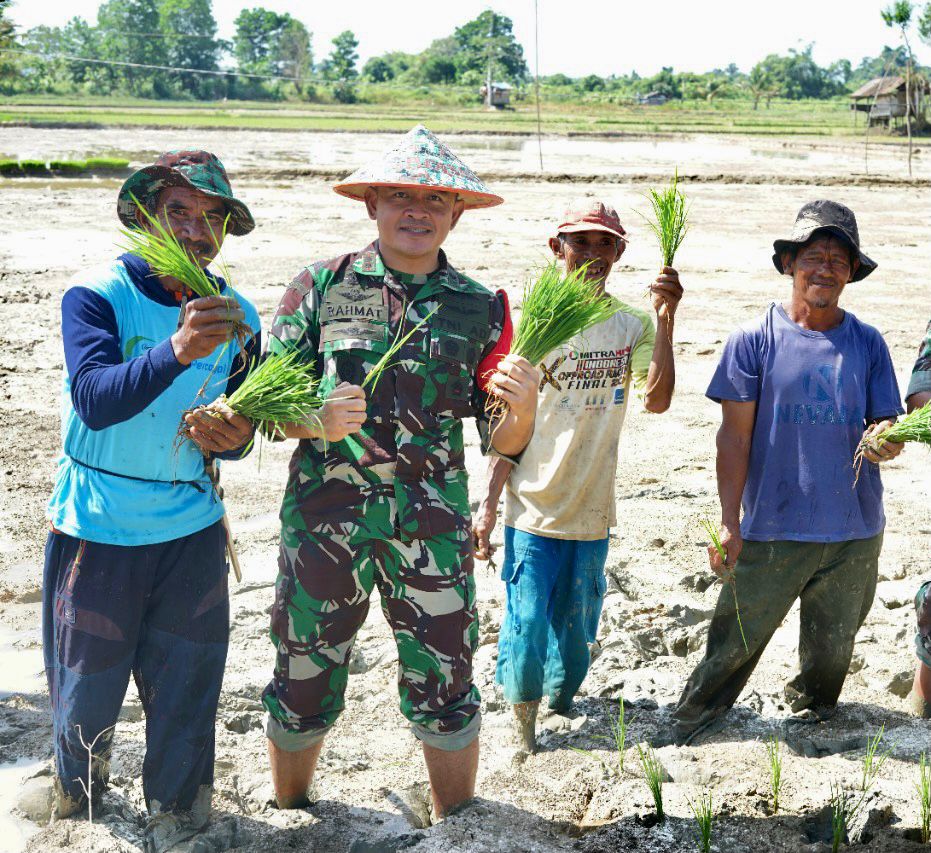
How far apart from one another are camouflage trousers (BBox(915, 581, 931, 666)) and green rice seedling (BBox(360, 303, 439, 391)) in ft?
6.70

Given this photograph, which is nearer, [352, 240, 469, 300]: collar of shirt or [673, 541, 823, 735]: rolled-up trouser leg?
[352, 240, 469, 300]: collar of shirt

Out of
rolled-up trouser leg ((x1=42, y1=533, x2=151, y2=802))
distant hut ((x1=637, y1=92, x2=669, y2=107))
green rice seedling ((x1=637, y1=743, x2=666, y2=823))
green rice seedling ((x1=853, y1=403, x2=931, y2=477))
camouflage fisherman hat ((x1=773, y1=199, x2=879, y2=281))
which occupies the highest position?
distant hut ((x1=637, y1=92, x2=669, y2=107))

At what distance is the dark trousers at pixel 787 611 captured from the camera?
347 cm

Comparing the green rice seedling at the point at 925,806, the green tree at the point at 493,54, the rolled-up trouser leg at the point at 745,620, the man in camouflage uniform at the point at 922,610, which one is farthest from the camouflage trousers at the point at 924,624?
the green tree at the point at 493,54

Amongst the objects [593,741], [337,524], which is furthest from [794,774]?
[337,524]

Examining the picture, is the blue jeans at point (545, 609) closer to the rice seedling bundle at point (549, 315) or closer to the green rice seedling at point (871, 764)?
the rice seedling bundle at point (549, 315)

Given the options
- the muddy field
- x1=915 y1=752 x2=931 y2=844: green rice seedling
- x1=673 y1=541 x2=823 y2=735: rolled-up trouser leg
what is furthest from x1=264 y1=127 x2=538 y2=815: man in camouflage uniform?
x1=915 y1=752 x2=931 y2=844: green rice seedling

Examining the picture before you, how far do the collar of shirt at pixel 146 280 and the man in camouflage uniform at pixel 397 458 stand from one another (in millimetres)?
290

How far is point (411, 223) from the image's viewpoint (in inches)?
111

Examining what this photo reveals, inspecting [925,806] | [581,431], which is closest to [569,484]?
[581,431]

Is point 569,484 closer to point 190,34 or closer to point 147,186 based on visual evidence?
point 147,186

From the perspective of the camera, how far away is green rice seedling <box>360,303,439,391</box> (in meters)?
2.74

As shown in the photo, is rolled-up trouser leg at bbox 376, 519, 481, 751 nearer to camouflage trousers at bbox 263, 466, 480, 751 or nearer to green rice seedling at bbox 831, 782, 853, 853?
camouflage trousers at bbox 263, 466, 480, 751

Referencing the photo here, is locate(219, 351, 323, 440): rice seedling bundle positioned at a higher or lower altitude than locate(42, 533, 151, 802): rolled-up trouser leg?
→ higher
